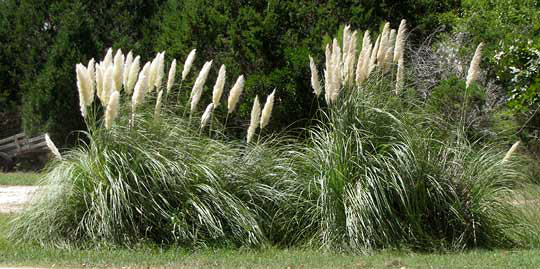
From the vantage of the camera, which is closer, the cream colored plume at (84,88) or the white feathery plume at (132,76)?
the cream colored plume at (84,88)

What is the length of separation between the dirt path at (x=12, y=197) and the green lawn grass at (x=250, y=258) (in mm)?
3911

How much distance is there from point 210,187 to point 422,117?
110 inches

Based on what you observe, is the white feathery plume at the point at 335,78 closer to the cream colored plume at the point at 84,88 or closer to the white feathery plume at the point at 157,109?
the white feathery plume at the point at 157,109

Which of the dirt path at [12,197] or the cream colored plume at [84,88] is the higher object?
the cream colored plume at [84,88]

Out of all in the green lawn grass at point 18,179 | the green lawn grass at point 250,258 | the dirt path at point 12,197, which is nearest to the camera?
the green lawn grass at point 250,258

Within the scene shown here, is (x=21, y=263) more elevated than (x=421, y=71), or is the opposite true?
(x=421, y=71)

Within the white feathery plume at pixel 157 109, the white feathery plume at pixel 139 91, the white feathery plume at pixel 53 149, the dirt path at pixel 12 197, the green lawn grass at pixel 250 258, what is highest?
the white feathery plume at pixel 139 91

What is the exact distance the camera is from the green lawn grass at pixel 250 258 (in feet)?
30.0

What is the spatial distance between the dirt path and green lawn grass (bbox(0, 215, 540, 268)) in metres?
3.91

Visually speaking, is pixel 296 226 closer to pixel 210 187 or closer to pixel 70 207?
pixel 210 187

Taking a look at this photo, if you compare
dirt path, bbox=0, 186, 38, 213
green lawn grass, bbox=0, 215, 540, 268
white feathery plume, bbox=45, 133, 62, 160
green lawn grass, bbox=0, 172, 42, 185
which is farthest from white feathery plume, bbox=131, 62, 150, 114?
green lawn grass, bbox=0, 172, 42, 185

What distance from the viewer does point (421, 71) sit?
1666 centimetres

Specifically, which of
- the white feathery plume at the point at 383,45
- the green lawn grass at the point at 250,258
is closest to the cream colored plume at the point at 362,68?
the white feathery plume at the point at 383,45

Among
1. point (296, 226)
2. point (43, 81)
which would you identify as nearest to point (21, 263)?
point (296, 226)
